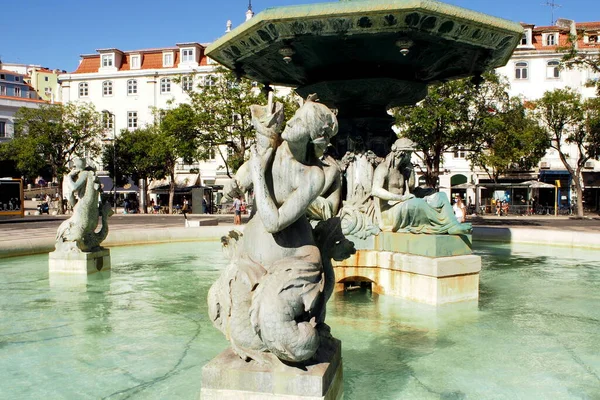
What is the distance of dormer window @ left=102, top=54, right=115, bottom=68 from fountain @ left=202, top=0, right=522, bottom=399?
52.5 metres

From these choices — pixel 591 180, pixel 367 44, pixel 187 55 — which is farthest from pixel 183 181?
pixel 367 44

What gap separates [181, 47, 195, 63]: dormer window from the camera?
53.5m

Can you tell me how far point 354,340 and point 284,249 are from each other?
7.04 ft

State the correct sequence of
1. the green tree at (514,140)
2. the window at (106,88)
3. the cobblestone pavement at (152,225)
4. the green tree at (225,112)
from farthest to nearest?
1. the window at (106,88)
2. the green tree at (514,140)
3. the green tree at (225,112)
4. the cobblestone pavement at (152,225)

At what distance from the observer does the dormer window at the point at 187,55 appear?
53.5 metres

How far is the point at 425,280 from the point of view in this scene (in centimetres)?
656

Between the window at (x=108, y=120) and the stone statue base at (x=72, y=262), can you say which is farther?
the window at (x=108, y=120)

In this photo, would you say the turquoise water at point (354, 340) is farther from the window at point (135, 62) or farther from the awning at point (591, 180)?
the window at point (135, 62)

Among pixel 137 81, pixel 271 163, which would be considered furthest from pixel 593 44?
pixel 271 163

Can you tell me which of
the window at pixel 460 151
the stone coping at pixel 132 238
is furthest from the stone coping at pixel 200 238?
the window at pixel 460 151

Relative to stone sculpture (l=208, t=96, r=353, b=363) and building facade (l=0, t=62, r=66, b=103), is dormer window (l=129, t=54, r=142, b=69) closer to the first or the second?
building facade (l=0, t=62, r=66, b=103)

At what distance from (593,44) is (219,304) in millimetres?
49800

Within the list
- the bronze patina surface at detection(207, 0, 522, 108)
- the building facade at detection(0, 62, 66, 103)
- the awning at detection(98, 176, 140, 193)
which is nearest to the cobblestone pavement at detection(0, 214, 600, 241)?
the bronze patina surface at detection(207, 0, 522, 108)

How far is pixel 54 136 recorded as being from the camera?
4244cm
